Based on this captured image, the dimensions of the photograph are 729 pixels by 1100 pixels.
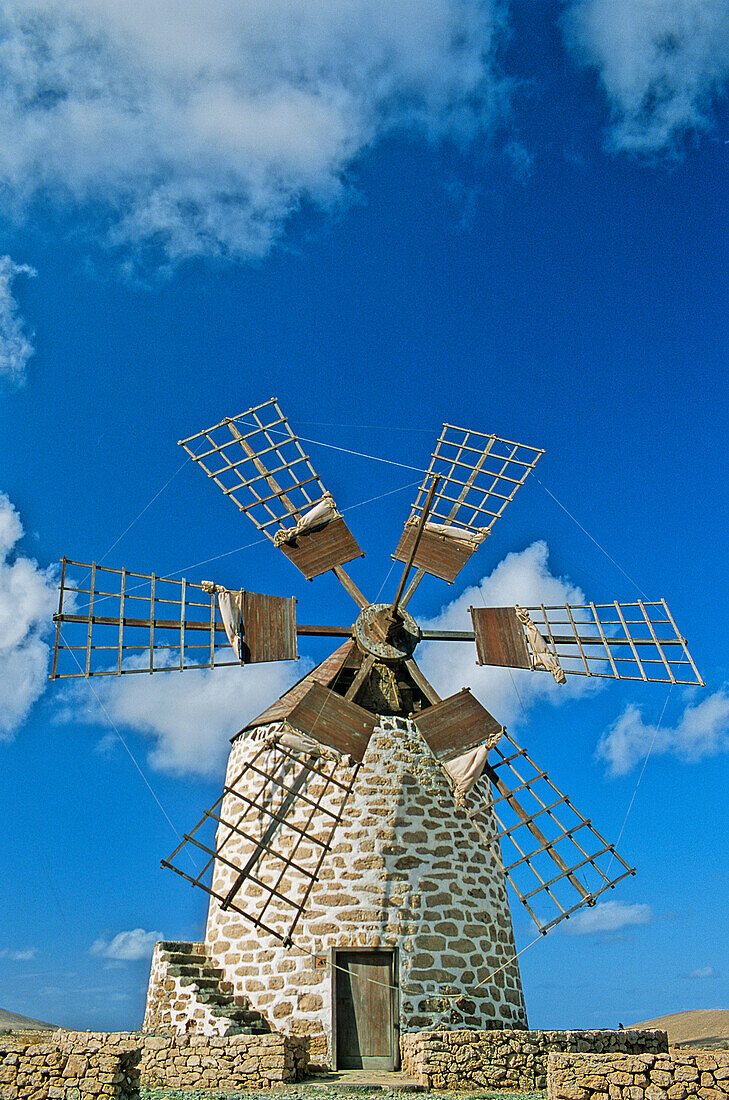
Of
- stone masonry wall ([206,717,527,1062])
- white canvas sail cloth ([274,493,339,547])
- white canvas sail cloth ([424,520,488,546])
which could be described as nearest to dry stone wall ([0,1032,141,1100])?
stone masonry wall ([206,717,527,1062])

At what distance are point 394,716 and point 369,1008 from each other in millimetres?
3369

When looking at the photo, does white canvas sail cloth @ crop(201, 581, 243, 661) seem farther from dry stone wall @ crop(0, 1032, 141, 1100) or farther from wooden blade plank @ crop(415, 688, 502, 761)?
dry stone wall @ crop(0, 1032, 141, 1100)

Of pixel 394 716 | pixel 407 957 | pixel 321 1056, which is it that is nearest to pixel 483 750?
pixel 394 716

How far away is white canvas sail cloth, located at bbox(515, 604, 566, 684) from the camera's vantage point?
11.4 m

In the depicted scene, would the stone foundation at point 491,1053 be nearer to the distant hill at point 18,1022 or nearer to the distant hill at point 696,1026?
the distant hill at point 696,1026

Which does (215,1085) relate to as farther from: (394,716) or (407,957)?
(394,716)

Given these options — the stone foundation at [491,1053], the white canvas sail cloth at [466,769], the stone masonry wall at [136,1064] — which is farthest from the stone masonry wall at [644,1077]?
the white canvas sail cloth at [466,769]

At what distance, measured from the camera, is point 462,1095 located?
773 cm

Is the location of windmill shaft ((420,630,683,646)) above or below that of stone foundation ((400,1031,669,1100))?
above

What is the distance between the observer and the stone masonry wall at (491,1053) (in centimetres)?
799

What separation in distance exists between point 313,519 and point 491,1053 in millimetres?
6540

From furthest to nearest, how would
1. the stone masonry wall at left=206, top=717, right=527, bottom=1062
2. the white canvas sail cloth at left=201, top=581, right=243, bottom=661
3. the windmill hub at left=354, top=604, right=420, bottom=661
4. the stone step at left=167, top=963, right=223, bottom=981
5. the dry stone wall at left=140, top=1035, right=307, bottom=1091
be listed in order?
1. the windmill hub at left=354, top=604, right=420, bottom=661
2. the white canvas sail cloth at left=201, top=581, right=243, bottom=661
3. the stone step at left=167, top=963, right=223, bottom=981
4. the stone masonry wall at left=206, top=717, right=527, bottom=1062
5. the dry stone wall at left=140, top=1035, right=307, bottom=1091

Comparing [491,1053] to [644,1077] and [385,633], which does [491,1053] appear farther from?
[385,633]

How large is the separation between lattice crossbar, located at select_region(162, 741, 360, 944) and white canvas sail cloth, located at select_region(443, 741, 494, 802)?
1.25 m
